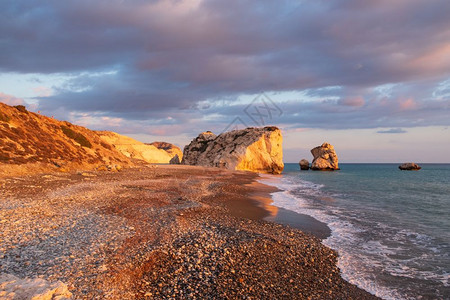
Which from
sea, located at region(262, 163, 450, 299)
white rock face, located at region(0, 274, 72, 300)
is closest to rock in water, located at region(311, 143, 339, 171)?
→ sea, located at region(262, 163, 450, 299)

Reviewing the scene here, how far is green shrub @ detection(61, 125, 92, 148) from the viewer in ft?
141

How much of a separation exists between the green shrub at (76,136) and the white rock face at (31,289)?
4175 centimetres

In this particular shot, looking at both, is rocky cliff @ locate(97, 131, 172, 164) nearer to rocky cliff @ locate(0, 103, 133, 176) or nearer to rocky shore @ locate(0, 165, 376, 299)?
rocky cliff @ locate(0, 103, 133, 176)

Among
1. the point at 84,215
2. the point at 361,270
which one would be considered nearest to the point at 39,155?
the point at 84,215

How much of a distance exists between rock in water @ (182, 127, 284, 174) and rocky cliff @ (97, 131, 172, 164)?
161 feet

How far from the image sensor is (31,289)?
5.77m

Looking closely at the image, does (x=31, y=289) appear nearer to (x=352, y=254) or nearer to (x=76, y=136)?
(x=352, y=254)

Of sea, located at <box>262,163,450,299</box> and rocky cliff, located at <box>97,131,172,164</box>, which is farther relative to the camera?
rocky cliff, located at <box>97,131,172,164</box>

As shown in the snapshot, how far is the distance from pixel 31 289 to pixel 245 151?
67.5 metres

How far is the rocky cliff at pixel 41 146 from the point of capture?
2786cm

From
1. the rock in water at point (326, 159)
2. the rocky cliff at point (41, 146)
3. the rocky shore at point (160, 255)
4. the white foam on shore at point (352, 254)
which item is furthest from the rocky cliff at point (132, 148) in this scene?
the white foam on shore at point (352, 254)

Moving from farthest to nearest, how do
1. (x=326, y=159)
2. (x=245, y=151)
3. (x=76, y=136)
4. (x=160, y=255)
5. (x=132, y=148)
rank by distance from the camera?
(x=132, y=148)
(x=326, y=159)
(x=245, y=151)
(x=76, y=136)
(x=160, y=255)

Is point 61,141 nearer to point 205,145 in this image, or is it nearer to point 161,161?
point 205,145

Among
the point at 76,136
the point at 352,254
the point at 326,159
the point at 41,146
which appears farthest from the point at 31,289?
the point at 326,159
